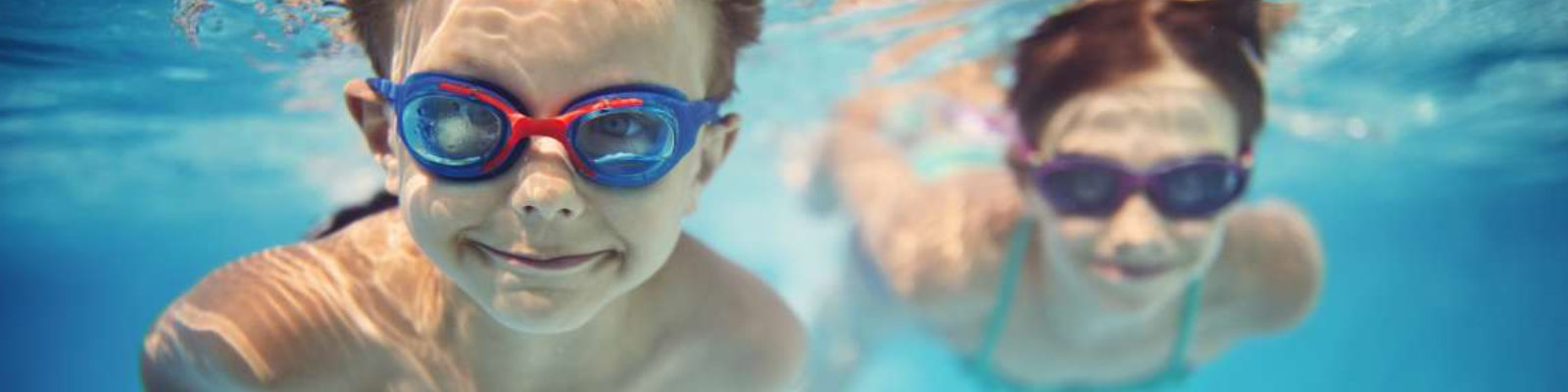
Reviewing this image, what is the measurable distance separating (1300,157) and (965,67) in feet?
36.6

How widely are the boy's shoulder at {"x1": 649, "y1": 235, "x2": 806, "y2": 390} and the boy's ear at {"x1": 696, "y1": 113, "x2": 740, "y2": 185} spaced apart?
669 millimetres

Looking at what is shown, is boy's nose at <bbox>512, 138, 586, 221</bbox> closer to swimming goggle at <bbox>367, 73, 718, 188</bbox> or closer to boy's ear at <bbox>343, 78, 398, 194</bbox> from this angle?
swimming goggle at <bbox>367, 73, 718, 188</bbox>

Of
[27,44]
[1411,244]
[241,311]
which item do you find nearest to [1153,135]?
[241,311]

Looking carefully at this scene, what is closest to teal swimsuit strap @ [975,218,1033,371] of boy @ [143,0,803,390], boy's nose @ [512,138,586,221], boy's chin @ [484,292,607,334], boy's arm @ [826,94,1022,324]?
boy's arm @ [826,94,1022,324]

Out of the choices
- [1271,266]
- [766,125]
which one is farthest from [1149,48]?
[766,125]

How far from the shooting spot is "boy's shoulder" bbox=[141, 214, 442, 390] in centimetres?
308

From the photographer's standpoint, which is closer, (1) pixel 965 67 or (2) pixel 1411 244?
(1) pixel 965 67

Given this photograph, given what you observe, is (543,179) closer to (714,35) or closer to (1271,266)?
(714,35)

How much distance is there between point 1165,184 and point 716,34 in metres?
2.71

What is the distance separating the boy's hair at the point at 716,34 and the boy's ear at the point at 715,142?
0.09 metres

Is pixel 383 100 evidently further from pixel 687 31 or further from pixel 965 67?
pixel 965 67

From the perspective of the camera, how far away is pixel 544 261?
104 inches

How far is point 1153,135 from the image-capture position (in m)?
4.75

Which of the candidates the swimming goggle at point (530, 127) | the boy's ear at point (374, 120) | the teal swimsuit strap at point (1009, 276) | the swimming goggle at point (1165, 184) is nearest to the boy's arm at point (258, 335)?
the boy's ear at point (374, 120)
